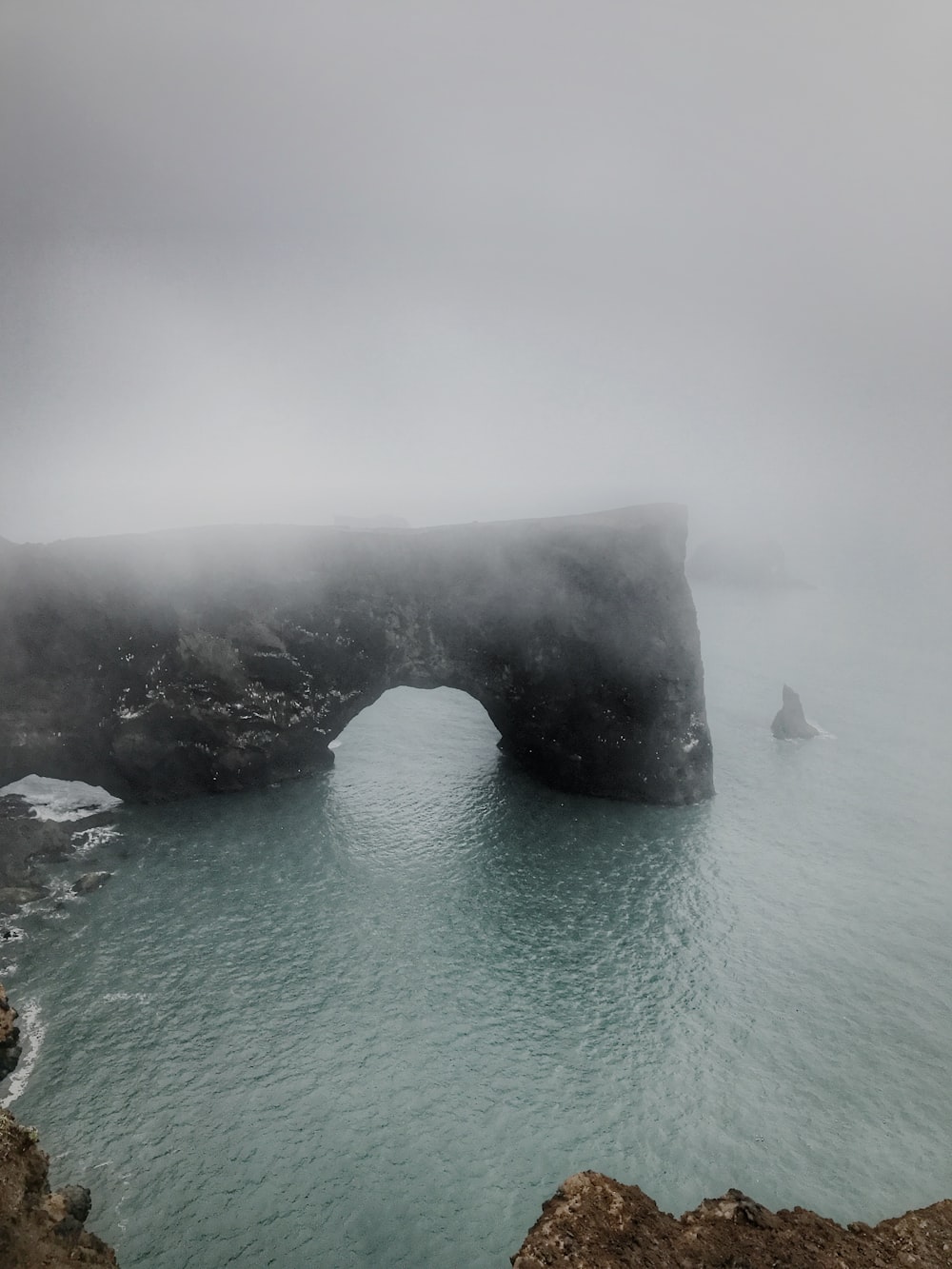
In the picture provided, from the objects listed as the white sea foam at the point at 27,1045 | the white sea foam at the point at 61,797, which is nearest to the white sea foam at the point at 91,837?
the white sea foam at the point at 61,797

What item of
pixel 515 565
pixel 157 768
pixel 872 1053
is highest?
pixel 515 565

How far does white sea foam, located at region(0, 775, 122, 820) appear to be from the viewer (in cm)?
3688

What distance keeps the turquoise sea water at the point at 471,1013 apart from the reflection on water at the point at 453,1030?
0.32 feet

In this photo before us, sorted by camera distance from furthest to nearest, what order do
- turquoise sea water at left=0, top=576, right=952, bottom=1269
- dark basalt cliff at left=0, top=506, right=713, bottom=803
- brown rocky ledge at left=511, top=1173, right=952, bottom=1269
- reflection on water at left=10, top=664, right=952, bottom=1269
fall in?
dark basalt cliff at left=0, top=506, right=713, bottom=803 → turquoise sea water at left=0, top=576, right=952, bottom=1269 → reflection on water at left=10, top=664, right=952, bottom=1269 → brown rocky ledge at left=511, top=1173, right=952, bottom=1269

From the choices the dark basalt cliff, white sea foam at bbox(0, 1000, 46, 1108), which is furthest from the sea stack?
white sea foam at bbox(0, 1000, 46, 1108)

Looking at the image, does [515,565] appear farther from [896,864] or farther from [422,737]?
[896,864]

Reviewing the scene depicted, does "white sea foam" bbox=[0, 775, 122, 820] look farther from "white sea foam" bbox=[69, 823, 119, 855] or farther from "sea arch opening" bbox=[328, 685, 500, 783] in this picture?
"sea arch opening" bbox=[328, 685, 500, 783]

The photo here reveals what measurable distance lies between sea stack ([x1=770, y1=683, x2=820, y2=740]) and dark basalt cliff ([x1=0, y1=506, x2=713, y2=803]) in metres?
14.6

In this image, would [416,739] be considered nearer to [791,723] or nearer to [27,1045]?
[791,723]

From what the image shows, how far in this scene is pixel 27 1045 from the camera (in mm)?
21375

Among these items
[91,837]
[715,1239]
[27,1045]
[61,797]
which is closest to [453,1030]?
[27,1045]

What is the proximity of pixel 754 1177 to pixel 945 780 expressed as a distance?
36948mm

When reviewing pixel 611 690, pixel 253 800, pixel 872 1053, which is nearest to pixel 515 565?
pixel 611 690

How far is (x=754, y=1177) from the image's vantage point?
18297 millimetres
